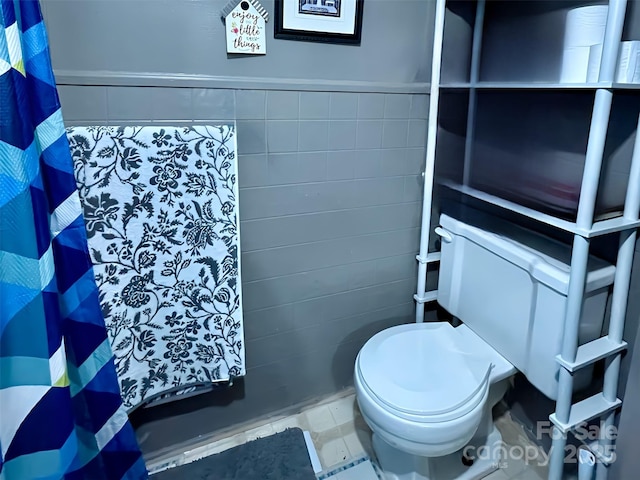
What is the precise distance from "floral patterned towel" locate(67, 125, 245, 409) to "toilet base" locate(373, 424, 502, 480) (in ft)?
1.98

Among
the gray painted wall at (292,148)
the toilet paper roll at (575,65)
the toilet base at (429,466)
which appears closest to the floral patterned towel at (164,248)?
the gray painted wall at (292,148)

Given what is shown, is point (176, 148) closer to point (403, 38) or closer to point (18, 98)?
point (18, 98)

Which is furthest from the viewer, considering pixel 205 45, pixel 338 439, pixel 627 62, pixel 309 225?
pixel 338 439

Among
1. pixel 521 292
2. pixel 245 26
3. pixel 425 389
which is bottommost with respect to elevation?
pixel 425 389

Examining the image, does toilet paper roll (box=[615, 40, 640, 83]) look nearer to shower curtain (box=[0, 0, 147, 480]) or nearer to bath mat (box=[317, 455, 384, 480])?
shower curtain (box=[0, 0, 147, 480])

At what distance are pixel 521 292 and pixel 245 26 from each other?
109 centimetres

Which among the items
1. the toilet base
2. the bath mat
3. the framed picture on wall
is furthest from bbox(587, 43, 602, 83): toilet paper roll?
the bath mat

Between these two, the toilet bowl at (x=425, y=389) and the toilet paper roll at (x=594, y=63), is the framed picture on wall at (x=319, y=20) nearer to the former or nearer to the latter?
the toilet paper roll at (x=594, y=63)

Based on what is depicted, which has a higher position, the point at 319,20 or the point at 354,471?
the point at 319,20

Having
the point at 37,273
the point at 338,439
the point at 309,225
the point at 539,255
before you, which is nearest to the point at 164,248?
the point at 37,273

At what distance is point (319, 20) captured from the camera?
127 centimetres

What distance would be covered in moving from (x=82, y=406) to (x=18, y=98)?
0.76m

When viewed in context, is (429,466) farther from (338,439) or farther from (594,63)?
(594,63)

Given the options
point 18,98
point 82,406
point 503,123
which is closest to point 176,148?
point 18,98
